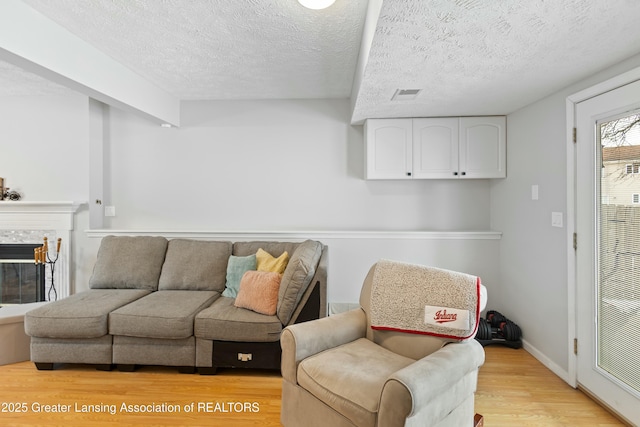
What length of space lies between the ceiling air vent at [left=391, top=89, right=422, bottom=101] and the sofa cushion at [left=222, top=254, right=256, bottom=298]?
72.4 inches

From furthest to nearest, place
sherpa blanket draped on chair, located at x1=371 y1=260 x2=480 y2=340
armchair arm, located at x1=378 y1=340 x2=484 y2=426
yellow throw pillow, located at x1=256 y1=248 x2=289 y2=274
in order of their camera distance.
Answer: yellow throw pillow, located at x1=256 y1=248 x2=289 y2=274, sherpa blanket draped on chair, located at x1=371 y1=260 x2=480 y2=340, armchair arm, located at x1=378 y1=340 x2=484 y2=426

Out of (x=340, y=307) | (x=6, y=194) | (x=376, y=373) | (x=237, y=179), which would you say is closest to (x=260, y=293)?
(x=340, y=307)

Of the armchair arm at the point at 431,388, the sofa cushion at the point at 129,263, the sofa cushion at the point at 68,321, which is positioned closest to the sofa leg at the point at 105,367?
the sofa cushion at the point at 68,321

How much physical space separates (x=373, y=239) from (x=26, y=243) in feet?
12.1

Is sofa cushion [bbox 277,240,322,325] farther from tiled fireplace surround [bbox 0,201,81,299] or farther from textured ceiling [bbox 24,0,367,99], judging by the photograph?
tiled fireplace surround [bbox 0,201,81,299]

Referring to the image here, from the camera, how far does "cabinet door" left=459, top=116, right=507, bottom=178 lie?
121 inches

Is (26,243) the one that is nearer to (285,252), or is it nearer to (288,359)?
(285,252)

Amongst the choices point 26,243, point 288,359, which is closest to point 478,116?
point 288,359

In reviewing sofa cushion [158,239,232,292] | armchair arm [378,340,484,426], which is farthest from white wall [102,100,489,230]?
armchair arm [378,340,484,426]

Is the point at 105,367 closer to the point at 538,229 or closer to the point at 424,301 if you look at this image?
the point at 424,301

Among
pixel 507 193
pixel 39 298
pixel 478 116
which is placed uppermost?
pixel 478 116

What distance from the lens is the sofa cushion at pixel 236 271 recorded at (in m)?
2.83

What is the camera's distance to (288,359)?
1673mm

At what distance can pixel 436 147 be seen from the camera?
3133mm
